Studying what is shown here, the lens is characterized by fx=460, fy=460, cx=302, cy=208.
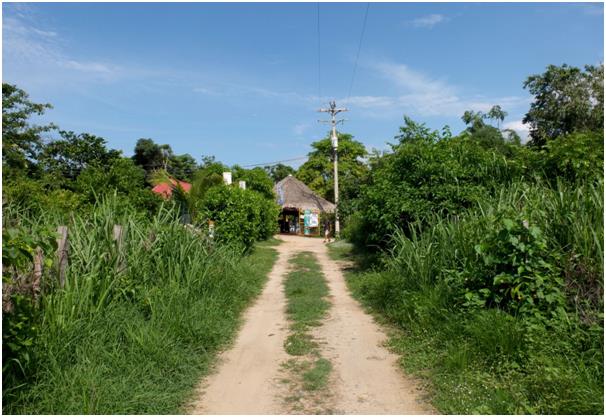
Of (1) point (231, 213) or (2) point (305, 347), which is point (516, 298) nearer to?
(2) point (305, 347)

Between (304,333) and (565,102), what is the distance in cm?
2540

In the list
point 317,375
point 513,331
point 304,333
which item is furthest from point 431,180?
point 317,375

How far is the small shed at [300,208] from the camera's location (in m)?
Result: 32.1

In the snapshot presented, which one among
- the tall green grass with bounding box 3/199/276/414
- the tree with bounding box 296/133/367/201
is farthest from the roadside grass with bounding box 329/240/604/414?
the tree with bounding box 296/133/367/201

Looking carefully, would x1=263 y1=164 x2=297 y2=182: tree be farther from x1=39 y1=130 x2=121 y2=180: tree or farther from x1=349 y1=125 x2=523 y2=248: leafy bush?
x1=349 y1=125 x2=523 y2=248: leafy bush

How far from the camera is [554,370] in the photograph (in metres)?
3.63

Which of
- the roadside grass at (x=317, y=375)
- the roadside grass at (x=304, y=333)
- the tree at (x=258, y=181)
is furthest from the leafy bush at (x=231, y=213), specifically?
the tree at (x=258, y=181)

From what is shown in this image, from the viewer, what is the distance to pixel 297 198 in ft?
111

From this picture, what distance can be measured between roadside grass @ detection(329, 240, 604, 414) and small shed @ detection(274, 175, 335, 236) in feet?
82.5

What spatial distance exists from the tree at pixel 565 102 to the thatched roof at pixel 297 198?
46.7ft

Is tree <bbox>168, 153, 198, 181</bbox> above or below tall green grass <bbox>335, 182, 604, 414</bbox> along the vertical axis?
above

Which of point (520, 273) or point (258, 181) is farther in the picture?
point (258, 181)

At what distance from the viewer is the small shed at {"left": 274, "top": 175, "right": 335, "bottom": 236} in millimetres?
32141

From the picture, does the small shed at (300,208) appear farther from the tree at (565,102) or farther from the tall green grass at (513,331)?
the tall green grass at (513,331)
